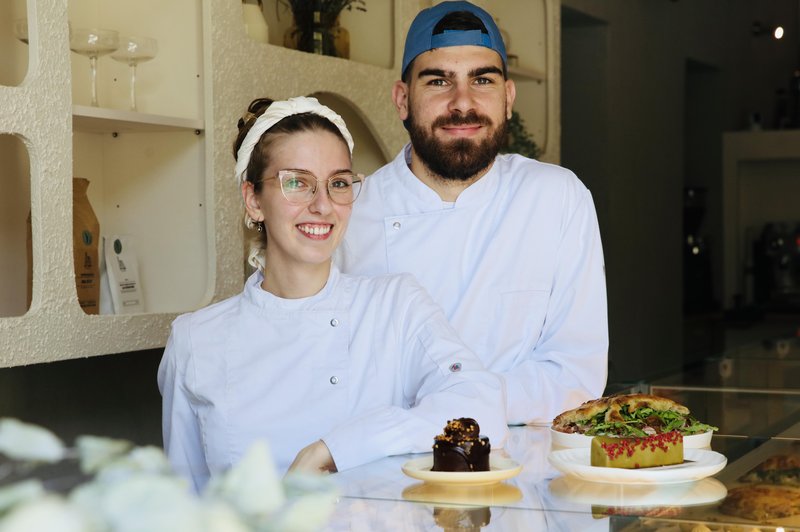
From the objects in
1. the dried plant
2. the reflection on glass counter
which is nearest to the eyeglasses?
the reflection on glass counter

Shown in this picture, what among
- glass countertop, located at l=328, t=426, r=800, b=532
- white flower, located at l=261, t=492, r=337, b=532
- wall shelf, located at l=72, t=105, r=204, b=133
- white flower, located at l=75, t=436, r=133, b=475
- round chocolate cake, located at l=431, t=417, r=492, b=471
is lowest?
glass countertop, located at l=328, t=426, r=800, b=532

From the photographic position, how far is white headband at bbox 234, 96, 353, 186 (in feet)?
5.33

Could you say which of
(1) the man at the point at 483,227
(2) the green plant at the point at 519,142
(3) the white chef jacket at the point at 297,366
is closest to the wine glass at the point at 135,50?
(1) the man at the point at 483,227

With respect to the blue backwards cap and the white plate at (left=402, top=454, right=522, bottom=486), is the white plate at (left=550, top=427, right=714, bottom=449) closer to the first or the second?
the white plate at (left=402, top=454, right=522, bottom=486)

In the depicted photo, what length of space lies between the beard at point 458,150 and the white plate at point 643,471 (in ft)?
2.95

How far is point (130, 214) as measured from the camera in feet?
7.86

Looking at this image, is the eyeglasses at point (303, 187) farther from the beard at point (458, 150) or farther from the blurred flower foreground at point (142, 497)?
the blurred flower foreground at point (142, 497)

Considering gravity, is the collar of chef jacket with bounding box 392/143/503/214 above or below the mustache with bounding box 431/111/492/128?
below

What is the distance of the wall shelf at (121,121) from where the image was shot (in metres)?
2.06

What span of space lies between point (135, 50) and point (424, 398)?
1.11 m

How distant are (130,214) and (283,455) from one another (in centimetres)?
104

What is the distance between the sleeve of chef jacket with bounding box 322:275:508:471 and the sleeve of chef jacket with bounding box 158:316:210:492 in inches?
12.5

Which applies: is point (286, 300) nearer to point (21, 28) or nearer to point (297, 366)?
point (297, 366)

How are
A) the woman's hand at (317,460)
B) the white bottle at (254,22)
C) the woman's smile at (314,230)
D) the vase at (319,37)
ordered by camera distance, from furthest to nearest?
the vase at (319,37) < the white bottle at (254,22) < the woman's smile at (314,230) < the woman's hand at (317,460)
